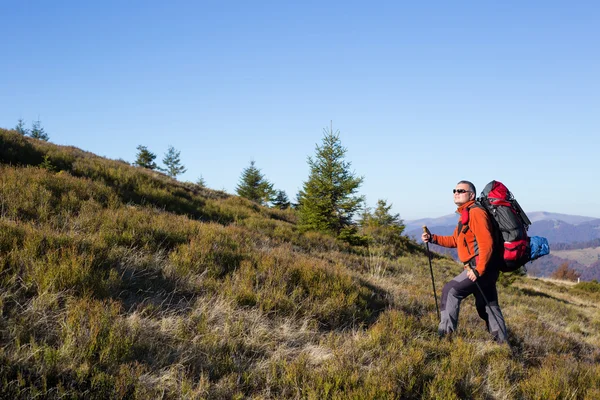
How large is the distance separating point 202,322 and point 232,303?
0.65m

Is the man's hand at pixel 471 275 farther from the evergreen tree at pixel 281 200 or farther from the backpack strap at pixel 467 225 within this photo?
the evergreen tree at pixel 281 200

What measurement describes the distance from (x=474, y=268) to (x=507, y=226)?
2.37 ft

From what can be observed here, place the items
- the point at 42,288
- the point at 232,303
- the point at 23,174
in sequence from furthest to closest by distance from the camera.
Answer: the point at 23,174
the point at 232,303
the point at 42,288

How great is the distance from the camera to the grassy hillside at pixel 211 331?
2797 mm

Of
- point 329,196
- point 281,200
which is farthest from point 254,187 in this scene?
point 329,196

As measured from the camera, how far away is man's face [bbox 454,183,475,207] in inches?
197

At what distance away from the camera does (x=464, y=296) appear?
4.84 metres

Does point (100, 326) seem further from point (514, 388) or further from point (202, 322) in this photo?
point (514, 388)

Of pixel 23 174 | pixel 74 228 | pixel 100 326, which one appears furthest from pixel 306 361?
pixel 23 174

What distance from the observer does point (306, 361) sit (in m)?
3.53

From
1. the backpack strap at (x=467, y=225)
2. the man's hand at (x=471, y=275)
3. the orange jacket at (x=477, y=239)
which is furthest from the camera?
the backpack strap at (x=467, y=225)

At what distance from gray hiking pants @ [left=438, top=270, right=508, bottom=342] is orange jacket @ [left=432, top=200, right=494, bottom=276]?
0.98ft

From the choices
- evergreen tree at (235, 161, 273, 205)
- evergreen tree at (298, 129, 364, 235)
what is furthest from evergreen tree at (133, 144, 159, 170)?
evergreen tree at (298, 129, 364, 235)

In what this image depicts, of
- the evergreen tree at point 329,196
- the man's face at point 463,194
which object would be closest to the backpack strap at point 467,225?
the man's face at point 463,194
